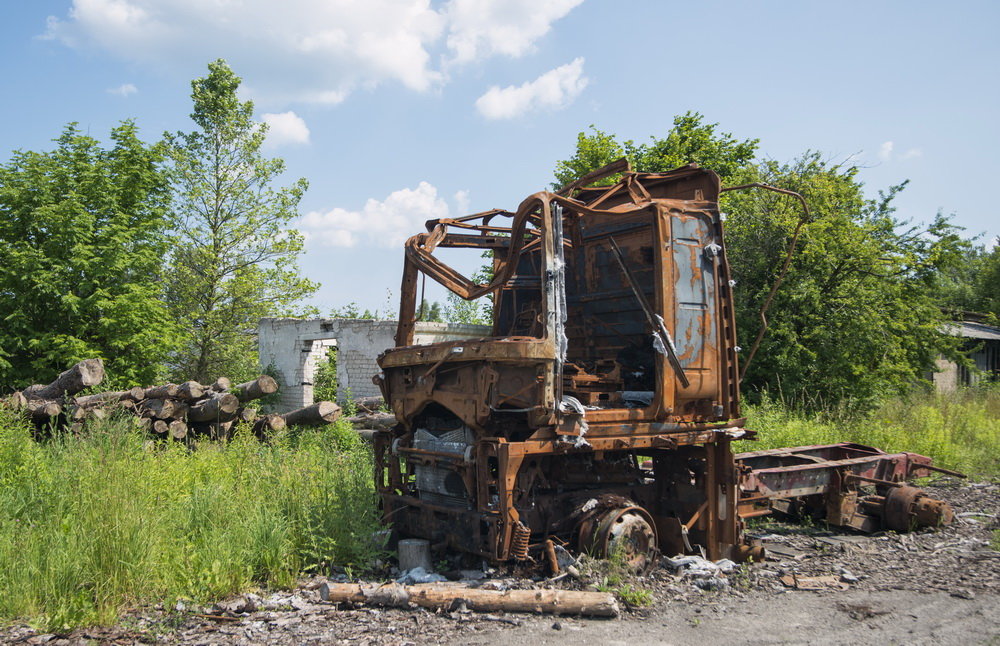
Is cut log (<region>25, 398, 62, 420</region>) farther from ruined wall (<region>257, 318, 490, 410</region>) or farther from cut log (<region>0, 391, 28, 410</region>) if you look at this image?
ruined wall (<region>257, 318, 490, 410</region>)

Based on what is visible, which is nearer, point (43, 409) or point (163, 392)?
point (43, 409)

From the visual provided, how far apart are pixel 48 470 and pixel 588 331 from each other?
571 cm

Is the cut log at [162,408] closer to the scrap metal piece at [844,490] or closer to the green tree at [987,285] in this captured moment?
the scrap metal piece at [844,490]

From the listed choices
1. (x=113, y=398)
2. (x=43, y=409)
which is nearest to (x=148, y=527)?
(x=113, y=398)

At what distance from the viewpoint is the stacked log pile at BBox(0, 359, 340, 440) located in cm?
1036

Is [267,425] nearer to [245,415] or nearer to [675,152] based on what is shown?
[245,415]

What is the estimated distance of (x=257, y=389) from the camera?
11.2 meters

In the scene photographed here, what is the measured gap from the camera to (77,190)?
15.6m

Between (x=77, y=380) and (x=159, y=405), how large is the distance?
3.89 ft

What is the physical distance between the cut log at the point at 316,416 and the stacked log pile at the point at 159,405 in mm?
16

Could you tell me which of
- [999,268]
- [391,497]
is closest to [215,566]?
[391,497]

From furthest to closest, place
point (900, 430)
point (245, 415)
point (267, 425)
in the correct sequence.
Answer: point (900, 430) → point (245, 415) → point (267, 425)

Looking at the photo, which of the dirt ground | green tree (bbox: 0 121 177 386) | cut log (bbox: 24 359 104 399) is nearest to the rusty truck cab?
the dirt ground

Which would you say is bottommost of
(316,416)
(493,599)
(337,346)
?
(493,599)
